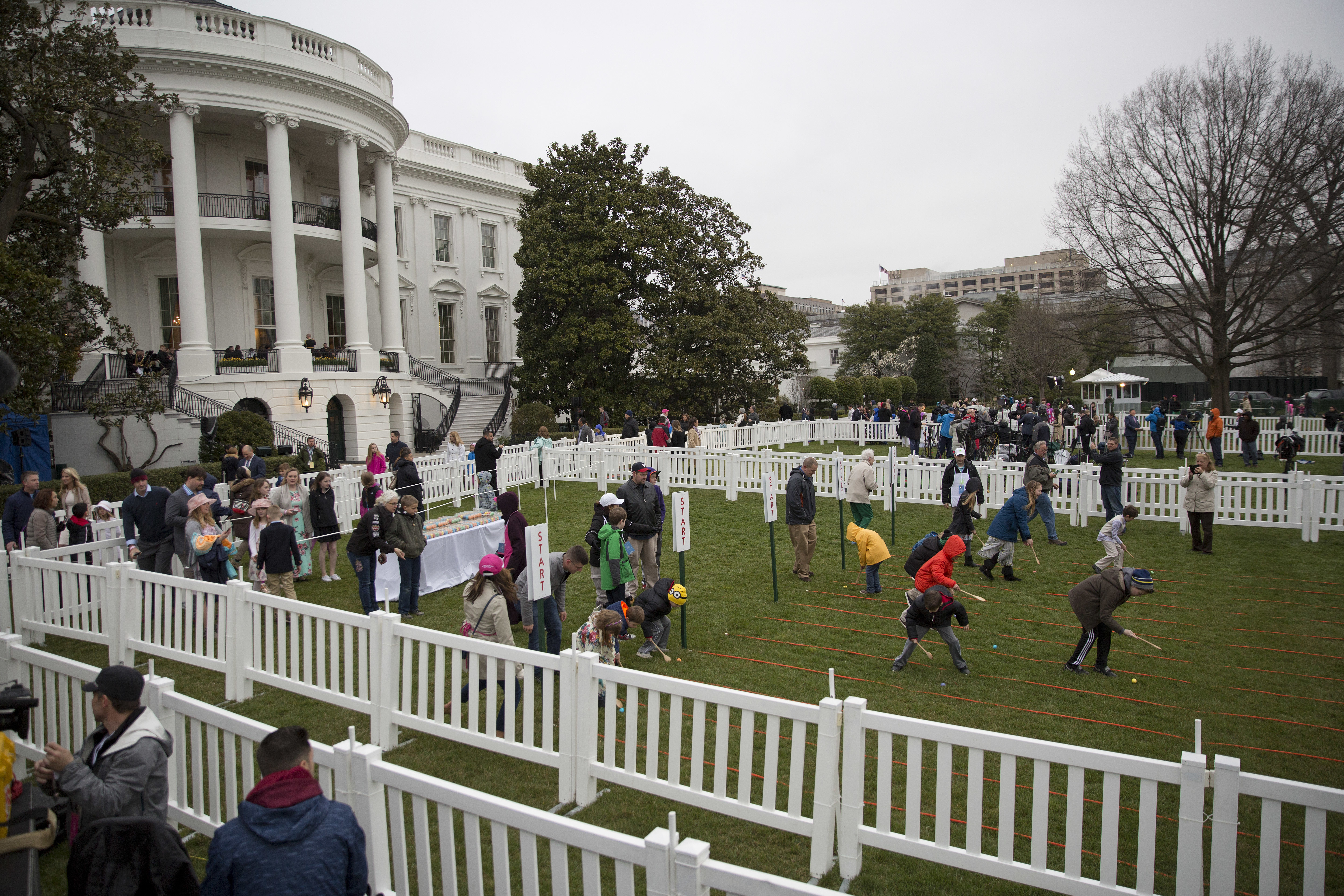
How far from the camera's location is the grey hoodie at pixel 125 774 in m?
3.41

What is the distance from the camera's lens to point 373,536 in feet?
→ 29.7

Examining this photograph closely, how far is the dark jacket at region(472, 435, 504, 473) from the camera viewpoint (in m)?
16.7

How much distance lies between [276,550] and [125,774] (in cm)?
557

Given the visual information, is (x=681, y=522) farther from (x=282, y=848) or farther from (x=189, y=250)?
(x=189, y=250)

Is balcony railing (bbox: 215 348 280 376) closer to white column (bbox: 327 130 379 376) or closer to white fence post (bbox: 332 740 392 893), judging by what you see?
white column (bbox: 327 130 379 376)

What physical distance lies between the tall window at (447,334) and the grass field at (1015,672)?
27.5 m

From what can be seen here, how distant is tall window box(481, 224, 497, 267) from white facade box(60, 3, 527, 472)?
6.15 m

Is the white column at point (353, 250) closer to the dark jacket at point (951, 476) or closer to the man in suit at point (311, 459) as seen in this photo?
the man in suit at point (311, 459)

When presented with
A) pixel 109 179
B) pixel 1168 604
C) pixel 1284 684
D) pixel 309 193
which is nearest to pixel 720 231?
pixel 309 193

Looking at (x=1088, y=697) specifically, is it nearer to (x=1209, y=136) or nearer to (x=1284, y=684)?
(x=1284, y=684)

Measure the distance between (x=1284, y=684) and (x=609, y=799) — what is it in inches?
250

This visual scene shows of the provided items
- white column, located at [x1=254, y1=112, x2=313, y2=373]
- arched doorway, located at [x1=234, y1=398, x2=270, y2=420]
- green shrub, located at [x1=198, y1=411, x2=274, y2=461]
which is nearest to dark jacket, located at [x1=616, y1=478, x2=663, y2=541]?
green shrub, located at [x1=198, y1=411, x2=274, y2=461]

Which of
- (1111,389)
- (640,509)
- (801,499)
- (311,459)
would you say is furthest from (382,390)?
(1111,389)

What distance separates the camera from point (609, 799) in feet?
17.1
